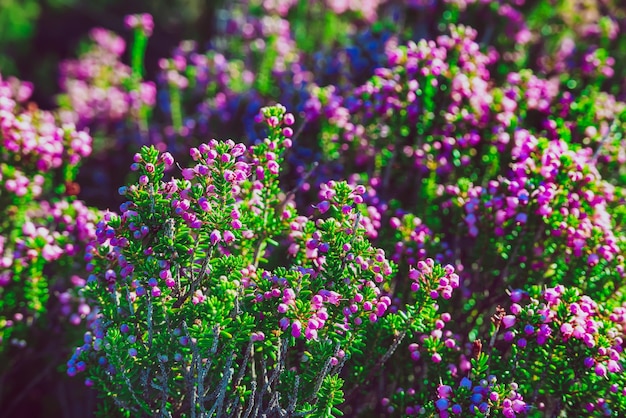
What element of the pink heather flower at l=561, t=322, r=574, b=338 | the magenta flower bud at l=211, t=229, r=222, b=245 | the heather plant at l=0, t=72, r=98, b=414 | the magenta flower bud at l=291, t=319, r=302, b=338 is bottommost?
the heather plant at l=0, t=72, r=98, b=414

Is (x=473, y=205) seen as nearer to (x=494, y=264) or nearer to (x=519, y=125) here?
(x=494, y=264)

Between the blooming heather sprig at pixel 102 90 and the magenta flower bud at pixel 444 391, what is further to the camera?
the blooming heather sprig at pixel 102 90

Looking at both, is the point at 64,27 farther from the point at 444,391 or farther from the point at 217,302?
the point at 444,391

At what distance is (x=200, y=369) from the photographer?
7.47ft

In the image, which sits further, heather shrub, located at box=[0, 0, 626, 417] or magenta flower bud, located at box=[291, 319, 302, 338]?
heather shrub, located at box=[0, 0, 626, 417]

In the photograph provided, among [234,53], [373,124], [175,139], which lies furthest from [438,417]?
[234,53]

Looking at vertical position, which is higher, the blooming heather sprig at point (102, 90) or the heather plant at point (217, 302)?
the heather plant at point (217, 302)

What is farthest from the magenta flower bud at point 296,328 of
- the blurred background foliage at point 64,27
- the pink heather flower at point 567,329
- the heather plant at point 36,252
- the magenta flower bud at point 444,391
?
the blurred background foliage at point 64,27

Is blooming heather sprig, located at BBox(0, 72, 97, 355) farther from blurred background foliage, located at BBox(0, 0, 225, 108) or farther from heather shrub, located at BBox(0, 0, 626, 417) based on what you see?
blurred background foliage, located at BBox(0, 0, 225, 108)

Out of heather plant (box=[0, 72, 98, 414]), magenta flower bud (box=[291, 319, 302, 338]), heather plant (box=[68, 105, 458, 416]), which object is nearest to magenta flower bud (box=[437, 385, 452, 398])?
heather plant (box=[68, 105, 458, 416])

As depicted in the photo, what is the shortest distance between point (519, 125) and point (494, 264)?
3.69ft

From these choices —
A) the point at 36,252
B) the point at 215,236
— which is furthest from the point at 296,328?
the point at 36,252

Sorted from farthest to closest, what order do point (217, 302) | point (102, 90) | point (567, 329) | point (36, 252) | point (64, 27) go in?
point (64, 27)
point (102, 90)
point (36, 252)
point (567, 329)
point (217, 302)

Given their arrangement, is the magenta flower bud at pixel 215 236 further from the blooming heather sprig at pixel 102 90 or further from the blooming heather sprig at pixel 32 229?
the blooming heather sprig at pixel 102 90
